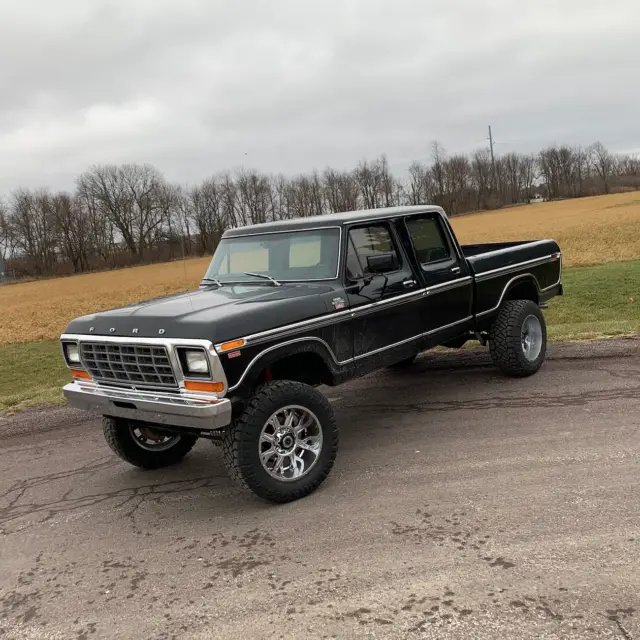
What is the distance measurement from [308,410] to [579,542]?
1905 millimetres

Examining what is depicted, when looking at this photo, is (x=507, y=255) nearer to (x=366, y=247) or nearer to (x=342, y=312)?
(x=366, y=247)

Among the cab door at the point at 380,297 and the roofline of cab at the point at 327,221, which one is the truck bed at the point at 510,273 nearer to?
the roofline of cab at the point at 327,221

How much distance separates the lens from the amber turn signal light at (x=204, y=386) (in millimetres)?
3812

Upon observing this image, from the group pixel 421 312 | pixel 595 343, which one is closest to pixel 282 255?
pixel 421 312

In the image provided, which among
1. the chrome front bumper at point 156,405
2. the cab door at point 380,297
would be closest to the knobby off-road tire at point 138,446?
the chrome front bumper at point 156,405

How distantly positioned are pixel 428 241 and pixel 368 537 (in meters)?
3.30

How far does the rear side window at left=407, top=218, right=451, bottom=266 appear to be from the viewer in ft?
18.8

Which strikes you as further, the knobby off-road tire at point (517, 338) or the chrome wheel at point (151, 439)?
the knobby off-road tire at point (517, 338)

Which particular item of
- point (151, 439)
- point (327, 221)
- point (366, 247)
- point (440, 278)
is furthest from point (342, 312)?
point (151, 439)

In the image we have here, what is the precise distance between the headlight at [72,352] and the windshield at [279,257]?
1.47 metres

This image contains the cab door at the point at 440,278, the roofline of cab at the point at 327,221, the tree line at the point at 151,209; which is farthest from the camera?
the tree line at the point at 151,209

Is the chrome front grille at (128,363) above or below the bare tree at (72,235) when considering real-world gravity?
below

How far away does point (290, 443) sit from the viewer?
4207 mm

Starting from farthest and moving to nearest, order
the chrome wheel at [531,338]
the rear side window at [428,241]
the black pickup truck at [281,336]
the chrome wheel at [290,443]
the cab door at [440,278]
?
the chrome wheel at [531,338]
the rear side window at [428,241]
the cab door at [440,278]
the chrome wheel at [290,443]
the black pickup truck at [281,336]
